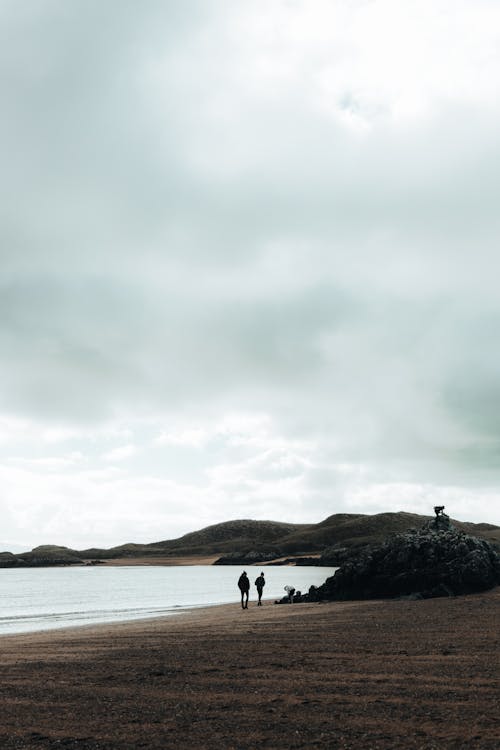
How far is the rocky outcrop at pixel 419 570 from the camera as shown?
144ft

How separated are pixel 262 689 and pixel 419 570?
112 ft

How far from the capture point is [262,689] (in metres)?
14.7

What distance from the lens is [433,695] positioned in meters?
13.3

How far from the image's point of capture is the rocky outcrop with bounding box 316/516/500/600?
144 ft

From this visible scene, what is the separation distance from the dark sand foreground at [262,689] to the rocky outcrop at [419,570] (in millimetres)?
18089

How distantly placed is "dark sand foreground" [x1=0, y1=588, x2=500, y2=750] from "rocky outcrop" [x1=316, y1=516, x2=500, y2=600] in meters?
18.1

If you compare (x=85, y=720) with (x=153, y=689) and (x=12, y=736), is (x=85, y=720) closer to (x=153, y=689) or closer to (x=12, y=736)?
A: (x=12, y=736)

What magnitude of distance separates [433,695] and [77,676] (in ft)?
31.5

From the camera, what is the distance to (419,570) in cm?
4619

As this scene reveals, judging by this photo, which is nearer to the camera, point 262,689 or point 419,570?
point 262,689

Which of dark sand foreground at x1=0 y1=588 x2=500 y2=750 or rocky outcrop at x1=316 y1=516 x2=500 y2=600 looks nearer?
dark sand foreground at x1=0 y1=588 x2=500 y2=750

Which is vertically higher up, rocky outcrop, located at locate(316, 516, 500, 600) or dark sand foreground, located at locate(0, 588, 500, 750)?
rocky outcrop, located at locate(316, 516, 500, 600)

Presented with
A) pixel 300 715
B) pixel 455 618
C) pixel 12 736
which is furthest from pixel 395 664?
pixel 455 618

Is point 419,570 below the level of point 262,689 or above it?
above
